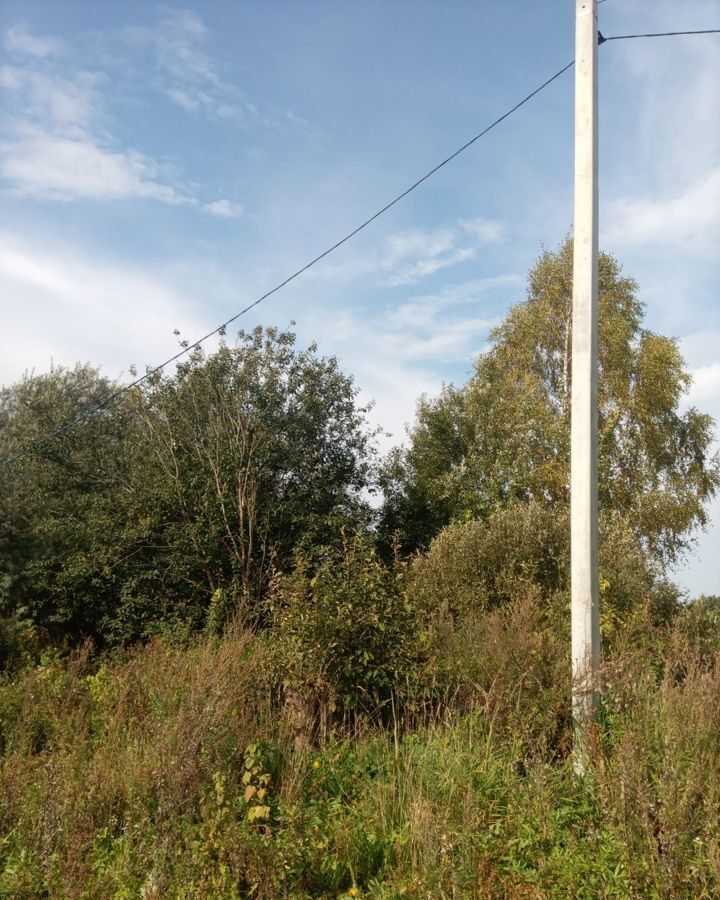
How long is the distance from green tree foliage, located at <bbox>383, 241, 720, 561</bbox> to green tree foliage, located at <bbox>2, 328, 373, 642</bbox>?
356 cm

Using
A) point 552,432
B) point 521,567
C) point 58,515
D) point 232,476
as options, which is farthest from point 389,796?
point 552,432

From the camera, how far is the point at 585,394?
6.38 meters

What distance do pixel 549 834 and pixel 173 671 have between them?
4475mm

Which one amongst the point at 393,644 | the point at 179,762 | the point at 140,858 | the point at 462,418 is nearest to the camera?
the point at 140,858

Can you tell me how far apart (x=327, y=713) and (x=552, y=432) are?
16316mm

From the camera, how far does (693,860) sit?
3.91 meters

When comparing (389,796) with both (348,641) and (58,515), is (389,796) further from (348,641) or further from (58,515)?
(58,515)

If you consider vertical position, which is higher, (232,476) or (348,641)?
(232,476)

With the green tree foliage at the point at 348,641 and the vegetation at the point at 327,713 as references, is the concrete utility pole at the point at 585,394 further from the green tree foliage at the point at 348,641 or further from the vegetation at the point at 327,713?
the green tree foliage at the point at 348,641

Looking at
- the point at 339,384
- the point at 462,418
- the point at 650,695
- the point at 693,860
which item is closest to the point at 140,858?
the point at 693,860

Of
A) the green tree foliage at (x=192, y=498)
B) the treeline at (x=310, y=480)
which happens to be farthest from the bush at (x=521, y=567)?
the green tree foliage at (x=192, y=498)

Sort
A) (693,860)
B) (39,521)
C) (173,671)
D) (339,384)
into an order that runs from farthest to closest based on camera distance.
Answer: (339,384), (39,521), (173,671), (693,860)

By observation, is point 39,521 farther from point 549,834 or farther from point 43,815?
point 549,834

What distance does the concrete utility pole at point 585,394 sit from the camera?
606 cm
